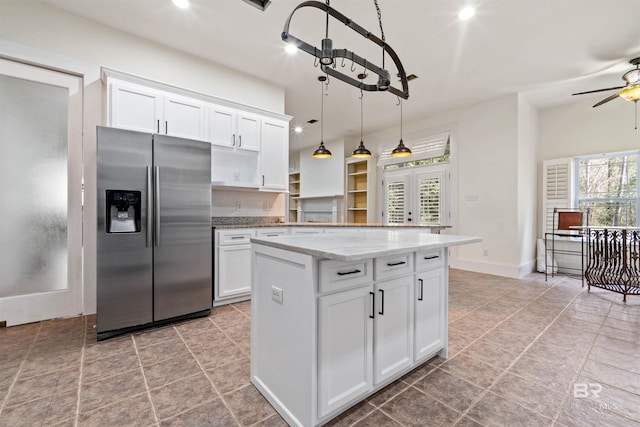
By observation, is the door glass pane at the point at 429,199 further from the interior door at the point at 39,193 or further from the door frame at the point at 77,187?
the interior door at the point at 39,193

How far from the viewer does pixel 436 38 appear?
3.22 metres

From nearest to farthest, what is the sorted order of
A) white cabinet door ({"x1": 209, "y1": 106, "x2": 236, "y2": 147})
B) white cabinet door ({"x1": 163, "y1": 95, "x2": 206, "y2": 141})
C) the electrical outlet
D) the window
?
1. the electrical outlet
2. white cabinet door ({"x1": 163, "y1": 95, "x2": 206, "y2": 141})
3. white cabinet door ({"x1": 209, "y1": 106, "x2": 236, "y2": 147})
4. the window

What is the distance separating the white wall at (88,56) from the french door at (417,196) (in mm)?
4533

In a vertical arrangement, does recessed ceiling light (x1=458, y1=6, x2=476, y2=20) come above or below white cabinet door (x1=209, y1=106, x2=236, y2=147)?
above

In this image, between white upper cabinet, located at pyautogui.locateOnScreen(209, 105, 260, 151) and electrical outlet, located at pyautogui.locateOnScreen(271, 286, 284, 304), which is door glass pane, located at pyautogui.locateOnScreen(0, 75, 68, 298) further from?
electrical outlet, located at pyautogui.locateOnScreen(271, 286, 284, 304)

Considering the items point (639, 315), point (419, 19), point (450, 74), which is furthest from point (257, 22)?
point (639, 315)

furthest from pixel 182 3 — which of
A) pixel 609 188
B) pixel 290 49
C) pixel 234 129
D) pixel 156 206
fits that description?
pixel 609 188

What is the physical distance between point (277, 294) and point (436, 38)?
11.0 ft

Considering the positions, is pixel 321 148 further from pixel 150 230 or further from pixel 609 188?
pixel 609 188

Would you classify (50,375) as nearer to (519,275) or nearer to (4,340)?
(4,340)

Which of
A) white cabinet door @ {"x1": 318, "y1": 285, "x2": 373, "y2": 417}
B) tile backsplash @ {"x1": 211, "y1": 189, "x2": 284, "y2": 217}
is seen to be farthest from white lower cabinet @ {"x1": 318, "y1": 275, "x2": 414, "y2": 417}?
tile backsplash @ {"x1": 211, "y1": 189, "x2": 284, "y2": 217}

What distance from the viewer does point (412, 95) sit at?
4863 millimetres

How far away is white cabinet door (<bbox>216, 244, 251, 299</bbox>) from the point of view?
3.25 meters

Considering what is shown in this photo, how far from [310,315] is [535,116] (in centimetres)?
616
